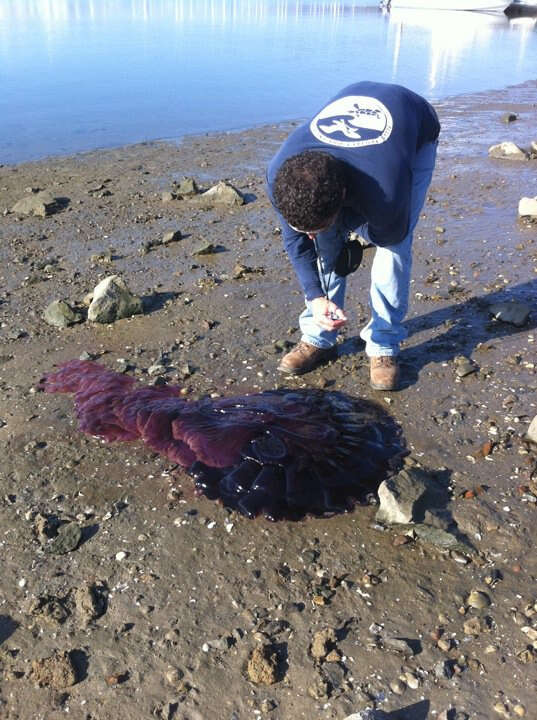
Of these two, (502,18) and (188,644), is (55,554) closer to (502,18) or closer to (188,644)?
(188,644)

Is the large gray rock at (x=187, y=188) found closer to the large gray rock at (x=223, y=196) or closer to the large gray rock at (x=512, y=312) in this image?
the large gray rock at (x=223, y=196)

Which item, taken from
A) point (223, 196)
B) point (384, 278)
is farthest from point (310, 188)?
point (223, 196)

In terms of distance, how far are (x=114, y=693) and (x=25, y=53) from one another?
77.9 ft

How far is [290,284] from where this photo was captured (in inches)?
218

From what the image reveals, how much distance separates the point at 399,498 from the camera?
3033mm

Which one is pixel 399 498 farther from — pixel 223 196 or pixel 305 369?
pixel 223 196

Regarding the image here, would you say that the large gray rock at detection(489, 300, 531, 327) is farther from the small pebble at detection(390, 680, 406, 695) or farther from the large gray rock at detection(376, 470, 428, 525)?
the small pebble at detection(390, 680, 406, 695)

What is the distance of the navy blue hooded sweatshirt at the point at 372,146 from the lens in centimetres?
305

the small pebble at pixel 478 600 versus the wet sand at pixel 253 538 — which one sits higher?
the small pebble at pixel 478 600

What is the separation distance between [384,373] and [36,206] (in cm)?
520

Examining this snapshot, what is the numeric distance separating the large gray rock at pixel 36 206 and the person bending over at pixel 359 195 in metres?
4.55

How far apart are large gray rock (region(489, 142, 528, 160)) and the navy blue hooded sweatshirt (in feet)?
20.5

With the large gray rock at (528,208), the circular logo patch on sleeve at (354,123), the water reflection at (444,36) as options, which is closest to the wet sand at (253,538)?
the large gray rock at (528,208)

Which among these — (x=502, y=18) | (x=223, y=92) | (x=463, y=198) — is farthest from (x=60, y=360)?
(x=502, y=18)
